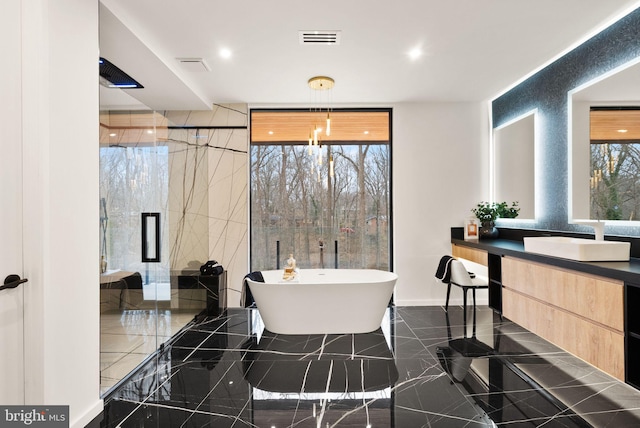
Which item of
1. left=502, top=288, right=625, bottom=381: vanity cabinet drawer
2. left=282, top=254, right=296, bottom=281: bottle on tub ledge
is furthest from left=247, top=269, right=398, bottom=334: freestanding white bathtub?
left=502, top=288, right=625, bottom=381: vanity cabinet drawer

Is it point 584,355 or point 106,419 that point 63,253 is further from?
point 584,355

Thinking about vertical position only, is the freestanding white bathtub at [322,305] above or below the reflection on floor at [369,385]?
above

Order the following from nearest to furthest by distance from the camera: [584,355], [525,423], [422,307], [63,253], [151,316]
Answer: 1. [63,253]
2. [525,423]
3. [584,355]
4. [151,316]
5. [422,307]

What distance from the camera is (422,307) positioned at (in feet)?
15.5

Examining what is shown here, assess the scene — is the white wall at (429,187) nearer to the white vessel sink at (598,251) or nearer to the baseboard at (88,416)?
the white vessel sink at (598,251)

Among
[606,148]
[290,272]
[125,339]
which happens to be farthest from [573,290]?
[125,339]

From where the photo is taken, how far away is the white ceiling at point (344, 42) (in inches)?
103

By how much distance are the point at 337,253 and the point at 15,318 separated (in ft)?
11.9

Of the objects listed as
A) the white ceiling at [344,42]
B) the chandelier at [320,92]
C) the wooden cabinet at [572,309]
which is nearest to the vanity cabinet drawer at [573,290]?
the wooden cabinet at [572,309]

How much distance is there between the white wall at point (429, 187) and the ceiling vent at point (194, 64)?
251 cm

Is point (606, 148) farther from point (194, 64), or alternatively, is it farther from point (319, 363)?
point (194, 64)

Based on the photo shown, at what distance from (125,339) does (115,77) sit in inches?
96.5

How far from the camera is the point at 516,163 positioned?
424 centimetres

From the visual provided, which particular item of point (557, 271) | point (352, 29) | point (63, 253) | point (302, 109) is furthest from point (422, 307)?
point (63, 253)
